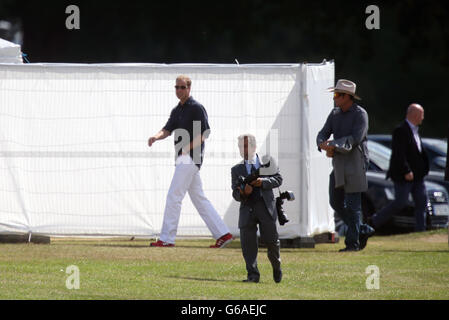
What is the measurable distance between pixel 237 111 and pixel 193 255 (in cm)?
230

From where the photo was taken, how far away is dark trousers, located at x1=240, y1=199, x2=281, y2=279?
10.5 metres

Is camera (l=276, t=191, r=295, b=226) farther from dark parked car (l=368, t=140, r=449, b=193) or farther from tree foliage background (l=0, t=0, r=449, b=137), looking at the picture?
tree foliage background (l=0, t=0, r=449, b=137)

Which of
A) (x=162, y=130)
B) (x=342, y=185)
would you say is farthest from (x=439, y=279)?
(x=162, y=130)

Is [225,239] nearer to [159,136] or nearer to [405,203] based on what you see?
[159,136]

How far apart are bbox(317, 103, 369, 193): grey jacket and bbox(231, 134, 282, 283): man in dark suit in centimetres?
284

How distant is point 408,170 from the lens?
623 inches

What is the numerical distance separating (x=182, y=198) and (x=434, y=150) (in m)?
7.56

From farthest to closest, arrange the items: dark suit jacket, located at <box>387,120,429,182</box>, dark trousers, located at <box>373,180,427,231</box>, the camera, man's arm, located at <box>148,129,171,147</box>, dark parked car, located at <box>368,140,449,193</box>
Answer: dark parked car, located at <box>368,140,449,193</box>
dark suit jacket, located at <box>387,120,429,182</box>
dark trousers, located at <box>373,180,427,231</box>
man's arm, located at <box>148,129,171,147</box>
the camera

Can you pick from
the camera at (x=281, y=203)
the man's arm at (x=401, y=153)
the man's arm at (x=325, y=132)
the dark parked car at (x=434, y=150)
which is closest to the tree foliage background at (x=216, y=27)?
the dark parked car at (x=434, y=150)

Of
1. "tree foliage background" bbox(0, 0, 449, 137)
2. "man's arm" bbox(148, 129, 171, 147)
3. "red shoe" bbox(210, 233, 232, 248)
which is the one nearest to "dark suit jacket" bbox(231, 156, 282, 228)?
"man's arm" bbox(148, 129, 171, 147)

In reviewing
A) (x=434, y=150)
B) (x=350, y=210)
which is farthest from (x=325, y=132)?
(x=434, y=150)

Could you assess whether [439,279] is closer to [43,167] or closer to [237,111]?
[237,111]

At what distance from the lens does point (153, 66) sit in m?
14.1

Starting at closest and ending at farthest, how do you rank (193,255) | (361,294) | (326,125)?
(361,294), (193,255), (326,125)
